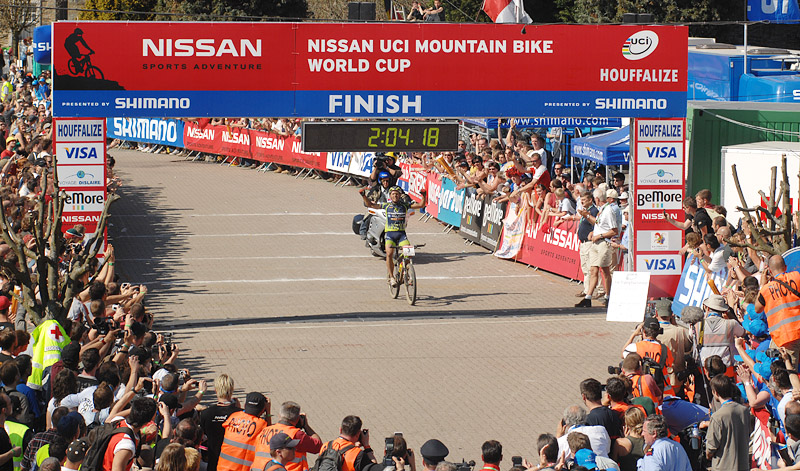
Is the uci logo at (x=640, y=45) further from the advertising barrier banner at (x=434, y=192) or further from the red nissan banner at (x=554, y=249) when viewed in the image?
the advertising barrier banner at (x=434, y=192)

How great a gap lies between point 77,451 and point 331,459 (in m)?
1.75

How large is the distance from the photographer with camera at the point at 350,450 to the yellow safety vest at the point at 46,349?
324 centimetres

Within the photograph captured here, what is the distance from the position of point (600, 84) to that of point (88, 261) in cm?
811

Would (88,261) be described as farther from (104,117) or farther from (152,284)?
(152,284)

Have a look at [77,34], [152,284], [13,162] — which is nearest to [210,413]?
[77,34]

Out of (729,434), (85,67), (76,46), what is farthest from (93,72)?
(729,434)

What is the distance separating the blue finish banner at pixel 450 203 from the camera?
24.0 m

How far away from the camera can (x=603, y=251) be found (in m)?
17.3

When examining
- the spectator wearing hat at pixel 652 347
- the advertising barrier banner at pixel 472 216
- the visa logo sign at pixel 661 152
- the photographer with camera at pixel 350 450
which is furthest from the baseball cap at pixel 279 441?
the advertising barrier banner at pixel 472 216

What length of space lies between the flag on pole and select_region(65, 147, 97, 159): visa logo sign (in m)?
6.51

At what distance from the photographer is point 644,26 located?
53.8 ft

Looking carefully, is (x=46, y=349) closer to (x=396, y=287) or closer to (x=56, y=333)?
(x=56, y=333)

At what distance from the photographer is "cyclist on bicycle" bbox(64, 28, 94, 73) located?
49.8 ft

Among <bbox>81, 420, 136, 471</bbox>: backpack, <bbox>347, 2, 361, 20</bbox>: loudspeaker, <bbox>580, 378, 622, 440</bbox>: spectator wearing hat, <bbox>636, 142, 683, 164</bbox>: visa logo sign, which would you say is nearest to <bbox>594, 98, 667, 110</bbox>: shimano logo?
<bbox>636, 142, 683, 164</bbox>: visa logo sign
